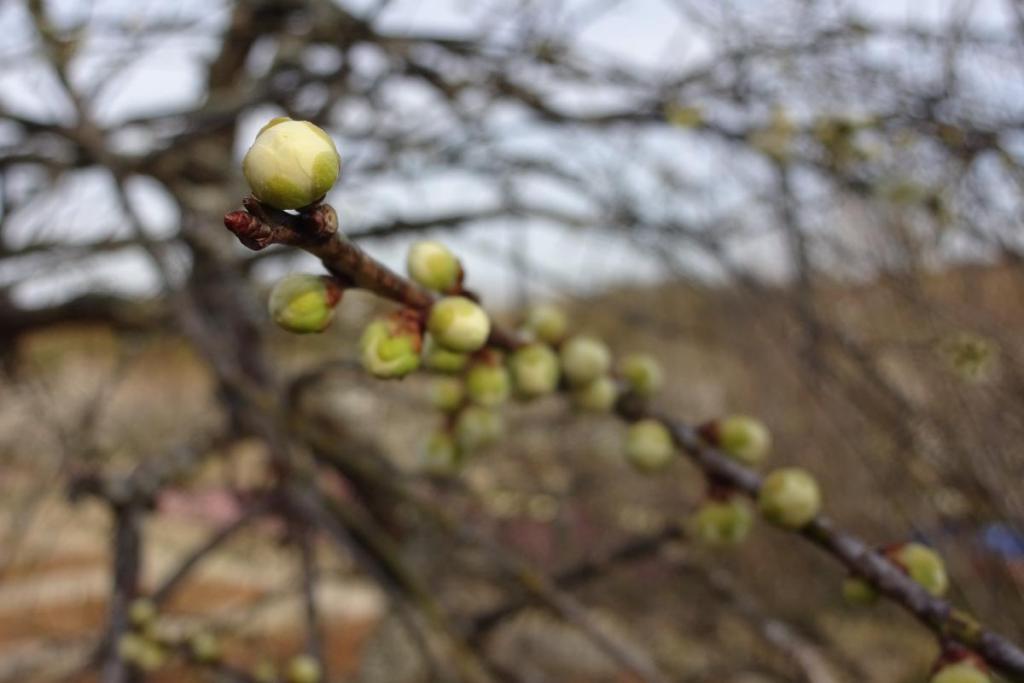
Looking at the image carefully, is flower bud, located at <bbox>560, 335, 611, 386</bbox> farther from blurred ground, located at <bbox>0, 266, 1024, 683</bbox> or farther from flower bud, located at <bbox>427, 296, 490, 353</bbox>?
blurred ground, located at <bbox>0, 266, 1024, 683</bbox>

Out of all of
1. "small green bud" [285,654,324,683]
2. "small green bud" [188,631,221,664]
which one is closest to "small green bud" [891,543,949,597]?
"small green bud" [285,654,324,683]

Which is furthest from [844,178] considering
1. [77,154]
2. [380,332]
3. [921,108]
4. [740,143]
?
[77,154]

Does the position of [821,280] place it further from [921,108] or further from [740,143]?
[921,108]

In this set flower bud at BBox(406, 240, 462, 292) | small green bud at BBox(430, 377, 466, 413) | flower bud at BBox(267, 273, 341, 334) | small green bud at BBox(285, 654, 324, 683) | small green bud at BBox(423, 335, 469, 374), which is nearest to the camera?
flower bud at BBox(267, 273, 341, 334)

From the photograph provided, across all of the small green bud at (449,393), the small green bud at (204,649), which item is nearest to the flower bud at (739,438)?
the small green bud at (449,393)

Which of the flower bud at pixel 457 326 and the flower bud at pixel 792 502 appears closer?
the flower bud at pixel 457 326

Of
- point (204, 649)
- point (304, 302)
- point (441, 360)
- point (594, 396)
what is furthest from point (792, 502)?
point (204, 649)

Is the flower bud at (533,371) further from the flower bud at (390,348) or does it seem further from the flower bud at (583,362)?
the flower bud at (390,348)
